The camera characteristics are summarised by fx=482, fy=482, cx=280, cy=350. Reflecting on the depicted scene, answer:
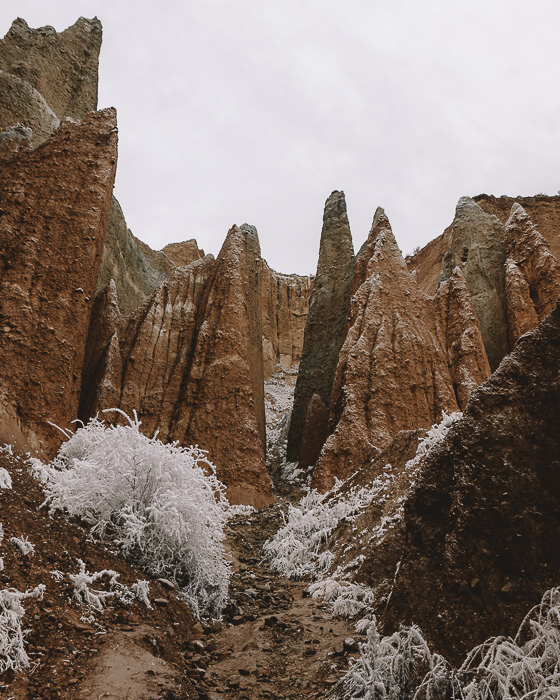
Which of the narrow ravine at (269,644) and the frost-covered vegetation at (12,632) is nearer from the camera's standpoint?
the frost-covered vegetation at (12,632)

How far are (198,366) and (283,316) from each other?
27.2 meters

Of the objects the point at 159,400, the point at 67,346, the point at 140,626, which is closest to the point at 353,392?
the point at 159,400

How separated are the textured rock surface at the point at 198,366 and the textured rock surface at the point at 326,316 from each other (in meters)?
2.38

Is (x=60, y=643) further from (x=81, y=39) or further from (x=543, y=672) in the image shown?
(x=81, y=39)

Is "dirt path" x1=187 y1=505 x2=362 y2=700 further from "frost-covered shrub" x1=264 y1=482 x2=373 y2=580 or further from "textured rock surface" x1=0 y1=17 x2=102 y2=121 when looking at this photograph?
"textured rock surface" x1=0 y1=17 x2=102 y2=121

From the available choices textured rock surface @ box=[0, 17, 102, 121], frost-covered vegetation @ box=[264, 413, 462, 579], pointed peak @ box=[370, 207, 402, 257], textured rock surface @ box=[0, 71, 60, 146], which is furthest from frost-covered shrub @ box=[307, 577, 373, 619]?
textured rock surface @ box=[0, 17, 102, 121]

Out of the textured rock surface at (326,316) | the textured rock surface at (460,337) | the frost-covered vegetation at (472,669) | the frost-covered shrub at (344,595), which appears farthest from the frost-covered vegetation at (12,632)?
the textured rock surface at (326,316)

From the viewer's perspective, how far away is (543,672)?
224cm

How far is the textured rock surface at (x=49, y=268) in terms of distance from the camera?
848 centimetres

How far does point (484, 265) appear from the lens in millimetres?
17344

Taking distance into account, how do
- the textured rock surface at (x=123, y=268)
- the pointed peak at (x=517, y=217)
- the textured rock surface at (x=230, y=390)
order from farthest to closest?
1. the pointed peak at (x=517, y=217)
2. the textured rock surface at (x=123, y=268)
3. the textured rock surface at (x=230, y=390)

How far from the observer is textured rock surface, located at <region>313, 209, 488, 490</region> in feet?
35.8

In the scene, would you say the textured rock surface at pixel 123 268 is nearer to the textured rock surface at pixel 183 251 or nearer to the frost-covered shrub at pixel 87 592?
the frost-covered shrub at pixel 87 592

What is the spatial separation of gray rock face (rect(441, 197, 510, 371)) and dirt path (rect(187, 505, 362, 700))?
12.3 metres
